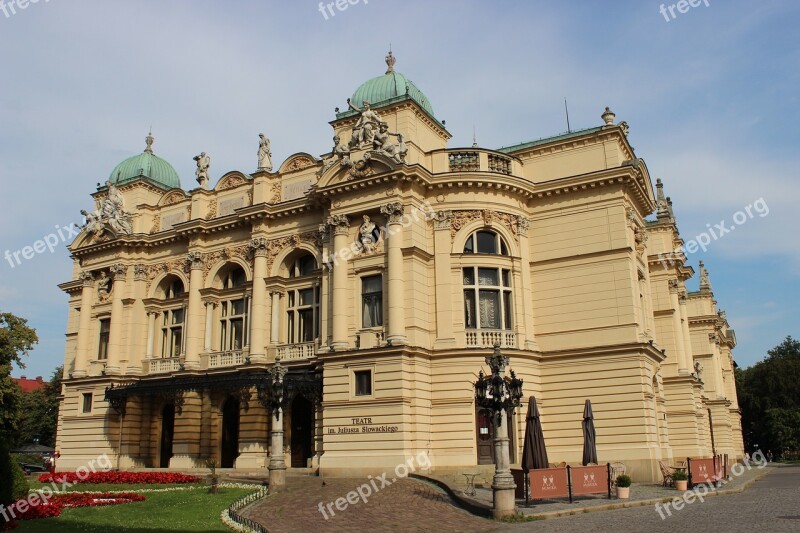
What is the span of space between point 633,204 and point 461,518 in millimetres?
22174

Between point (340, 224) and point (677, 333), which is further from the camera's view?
point (677, 333)

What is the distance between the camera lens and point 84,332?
143 feet

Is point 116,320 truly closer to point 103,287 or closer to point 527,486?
point 103,287

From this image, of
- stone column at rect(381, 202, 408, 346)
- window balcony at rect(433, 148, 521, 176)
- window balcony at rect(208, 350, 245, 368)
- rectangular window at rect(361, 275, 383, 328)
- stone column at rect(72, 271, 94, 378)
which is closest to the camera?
stone column at rect(381, 202, 408, 346)

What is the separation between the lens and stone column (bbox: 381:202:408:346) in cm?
3175

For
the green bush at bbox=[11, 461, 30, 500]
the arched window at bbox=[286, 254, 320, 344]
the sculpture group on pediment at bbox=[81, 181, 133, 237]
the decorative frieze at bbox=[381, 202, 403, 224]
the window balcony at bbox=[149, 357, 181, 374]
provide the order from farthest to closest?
the sculpture group on pediment at bbox=[81, 181, 133, 237] < the window balcony at bbox=[149, 357, 181, 374] < the arched window at bbox=[286, 254, 320, 344] < the decorative frieze at bbox=[381, 202, 403, 224] < the green bush at bbox=[11, 461, 30, 500]

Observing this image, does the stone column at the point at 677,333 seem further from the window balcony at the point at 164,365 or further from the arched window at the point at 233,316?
the window balcony at the point at 164,365

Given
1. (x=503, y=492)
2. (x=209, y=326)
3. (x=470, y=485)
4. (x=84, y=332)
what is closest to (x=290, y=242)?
(x=209, y=326)

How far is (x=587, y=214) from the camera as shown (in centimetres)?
3478

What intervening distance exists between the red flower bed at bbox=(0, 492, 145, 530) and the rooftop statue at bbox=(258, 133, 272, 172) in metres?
20.5

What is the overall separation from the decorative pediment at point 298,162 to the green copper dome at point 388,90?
432 cm

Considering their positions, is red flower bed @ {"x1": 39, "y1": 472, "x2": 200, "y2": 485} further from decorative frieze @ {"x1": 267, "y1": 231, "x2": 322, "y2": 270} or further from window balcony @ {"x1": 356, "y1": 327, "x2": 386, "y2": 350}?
decorative frieze @ {"x1": 267, "y1": 231, "x2": 322, "y2": 270}

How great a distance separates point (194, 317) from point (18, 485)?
22.8 m

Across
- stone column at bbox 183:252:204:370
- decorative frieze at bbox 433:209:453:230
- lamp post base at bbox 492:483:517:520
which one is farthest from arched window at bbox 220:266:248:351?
lamp post base at bbox 492:483:517:520
